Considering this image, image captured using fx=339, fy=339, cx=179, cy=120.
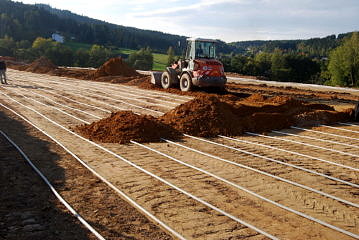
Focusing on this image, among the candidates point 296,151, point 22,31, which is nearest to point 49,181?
point 296,151

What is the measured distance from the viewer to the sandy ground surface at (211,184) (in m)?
4.73

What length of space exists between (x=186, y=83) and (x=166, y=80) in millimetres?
2171

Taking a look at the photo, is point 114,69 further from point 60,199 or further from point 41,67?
point 60,199

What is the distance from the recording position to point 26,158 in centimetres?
748

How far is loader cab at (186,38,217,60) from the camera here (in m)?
17.6

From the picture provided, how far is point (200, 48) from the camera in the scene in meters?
17.8

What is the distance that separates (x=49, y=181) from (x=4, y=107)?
30.5 ft

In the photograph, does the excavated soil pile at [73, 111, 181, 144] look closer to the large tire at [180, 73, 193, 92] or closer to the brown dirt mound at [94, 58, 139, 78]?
the large tire at [180, 73, 193, 92]

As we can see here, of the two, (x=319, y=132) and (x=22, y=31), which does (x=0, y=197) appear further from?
(x=22, y=31)

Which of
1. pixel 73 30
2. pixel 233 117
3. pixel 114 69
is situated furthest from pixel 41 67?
pixel 73 30

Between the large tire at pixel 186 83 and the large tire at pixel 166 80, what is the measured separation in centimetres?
97

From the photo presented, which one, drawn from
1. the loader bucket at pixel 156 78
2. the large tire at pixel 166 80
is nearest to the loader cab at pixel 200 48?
the large tire at pixel 166 80

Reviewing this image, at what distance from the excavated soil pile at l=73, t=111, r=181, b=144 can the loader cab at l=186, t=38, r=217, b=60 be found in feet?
26.4

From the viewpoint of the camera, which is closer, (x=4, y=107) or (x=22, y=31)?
(x=4, y=107)
